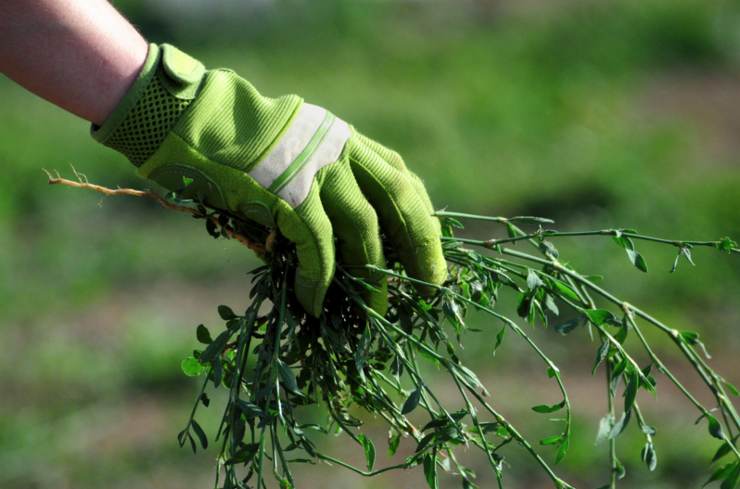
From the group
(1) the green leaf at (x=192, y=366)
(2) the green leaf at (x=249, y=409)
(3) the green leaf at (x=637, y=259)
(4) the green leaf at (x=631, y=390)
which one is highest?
(3) the green leaf at (x=637, y=259)

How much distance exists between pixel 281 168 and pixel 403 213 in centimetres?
23

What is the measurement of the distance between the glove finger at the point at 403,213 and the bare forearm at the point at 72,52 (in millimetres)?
428

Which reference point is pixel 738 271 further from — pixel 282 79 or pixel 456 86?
pixel 282 79

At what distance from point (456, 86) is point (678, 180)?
5.15 feet

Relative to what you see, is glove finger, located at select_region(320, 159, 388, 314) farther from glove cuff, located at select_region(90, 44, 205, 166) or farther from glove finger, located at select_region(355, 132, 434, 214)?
glove cuff, located at select_region(90, 44, 205, 166)

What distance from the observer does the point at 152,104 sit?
79.9 inches

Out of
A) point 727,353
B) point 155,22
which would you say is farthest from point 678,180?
point 155,22

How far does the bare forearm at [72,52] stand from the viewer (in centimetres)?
196

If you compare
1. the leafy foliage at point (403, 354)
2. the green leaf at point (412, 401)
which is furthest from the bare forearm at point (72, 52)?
the green leaf at point (412, 401)

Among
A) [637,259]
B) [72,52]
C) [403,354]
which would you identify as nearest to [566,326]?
[637,259]

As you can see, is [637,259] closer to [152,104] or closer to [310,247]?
[310,247]

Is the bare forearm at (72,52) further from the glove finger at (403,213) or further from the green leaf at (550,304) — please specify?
the green leaf at (550,304)

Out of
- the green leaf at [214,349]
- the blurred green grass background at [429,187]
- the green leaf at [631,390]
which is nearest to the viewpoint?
the green leaf at [631,390]

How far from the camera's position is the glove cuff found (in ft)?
6.65
